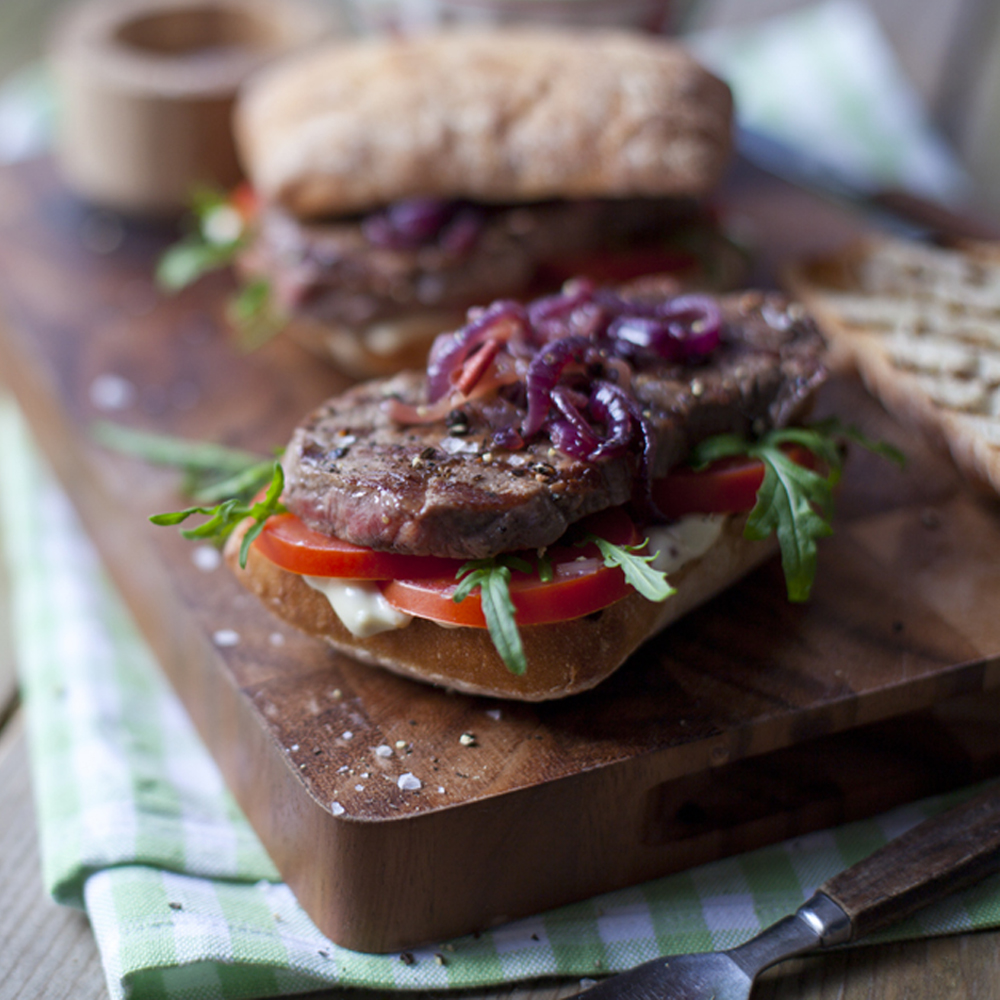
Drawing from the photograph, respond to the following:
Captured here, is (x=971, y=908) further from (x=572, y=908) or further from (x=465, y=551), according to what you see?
(x=465, y=551)

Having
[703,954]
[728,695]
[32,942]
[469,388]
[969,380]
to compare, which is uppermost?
[469,388]

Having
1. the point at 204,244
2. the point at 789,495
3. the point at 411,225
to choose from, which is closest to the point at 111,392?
the point at 204,244

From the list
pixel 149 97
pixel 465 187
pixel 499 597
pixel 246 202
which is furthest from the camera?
pixel 149 97

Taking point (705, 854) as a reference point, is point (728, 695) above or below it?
above

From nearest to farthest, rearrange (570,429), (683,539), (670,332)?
(570,429)
(683,539)
(670,332)

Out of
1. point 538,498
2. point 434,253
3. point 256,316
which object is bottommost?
point 256,316

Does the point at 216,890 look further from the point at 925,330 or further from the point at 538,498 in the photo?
the point at 925,330

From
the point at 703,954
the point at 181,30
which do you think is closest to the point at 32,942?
the point at 703,954

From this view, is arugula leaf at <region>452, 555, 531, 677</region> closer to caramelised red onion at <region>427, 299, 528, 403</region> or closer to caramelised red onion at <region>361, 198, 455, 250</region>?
caramelised red onion at <region>427, 299, 528, 403</region>
